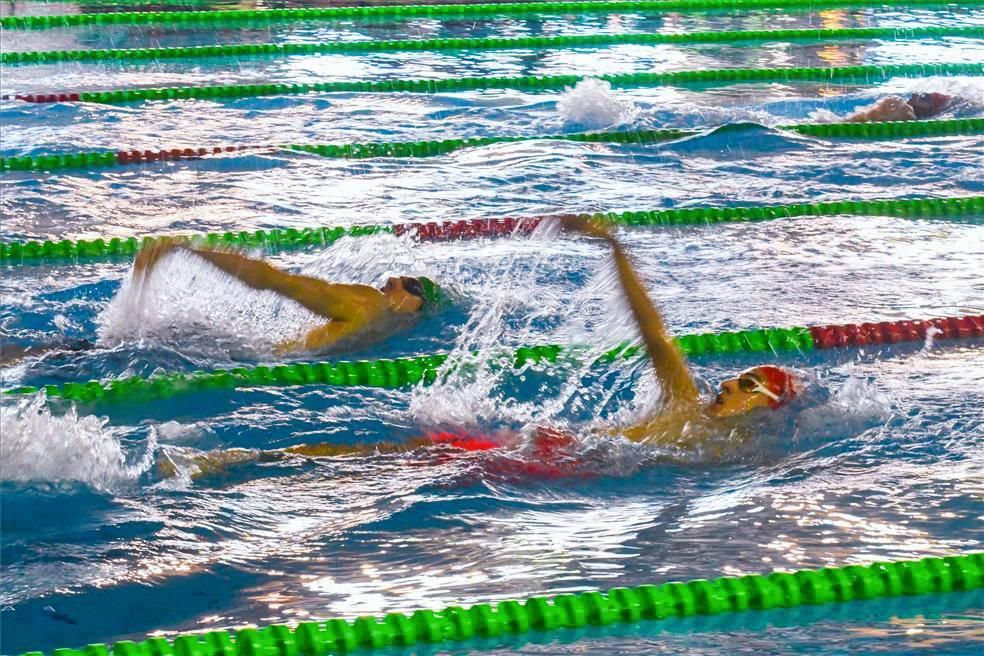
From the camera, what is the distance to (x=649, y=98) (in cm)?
666

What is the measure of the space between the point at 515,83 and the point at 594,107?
0.81m

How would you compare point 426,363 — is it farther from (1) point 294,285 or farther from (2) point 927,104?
(2) point 927,104

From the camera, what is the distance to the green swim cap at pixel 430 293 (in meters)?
3.76

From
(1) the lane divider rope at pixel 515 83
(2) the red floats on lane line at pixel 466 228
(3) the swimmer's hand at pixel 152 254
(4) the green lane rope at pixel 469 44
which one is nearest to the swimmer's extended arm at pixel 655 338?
(3) the swimmer's hand at pixel 152 254

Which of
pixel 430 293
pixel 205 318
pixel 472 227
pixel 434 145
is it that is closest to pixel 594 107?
pixel 434 145

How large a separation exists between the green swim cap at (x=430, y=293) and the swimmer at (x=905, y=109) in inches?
121

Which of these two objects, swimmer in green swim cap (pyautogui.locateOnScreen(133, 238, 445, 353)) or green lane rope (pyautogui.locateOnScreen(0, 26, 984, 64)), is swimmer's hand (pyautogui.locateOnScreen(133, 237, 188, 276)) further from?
green lane rope (pyautogui.locateOnScreen(0, 26, 984, 64))

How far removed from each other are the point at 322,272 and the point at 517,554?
1.91 meters

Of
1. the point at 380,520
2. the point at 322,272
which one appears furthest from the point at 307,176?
the point at 380,520

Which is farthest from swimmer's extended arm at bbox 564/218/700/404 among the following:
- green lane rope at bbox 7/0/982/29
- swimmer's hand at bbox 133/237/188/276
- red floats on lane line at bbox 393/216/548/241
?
green lane rope at bbox 7/0/982/29

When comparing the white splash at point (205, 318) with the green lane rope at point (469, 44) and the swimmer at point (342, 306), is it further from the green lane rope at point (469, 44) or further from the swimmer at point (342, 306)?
the green lane rope at point (469, 44)

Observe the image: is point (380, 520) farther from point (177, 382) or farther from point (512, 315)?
point (512, 315)

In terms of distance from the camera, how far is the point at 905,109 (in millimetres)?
6117

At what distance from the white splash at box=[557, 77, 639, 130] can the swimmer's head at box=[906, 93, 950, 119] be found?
4.37ft
